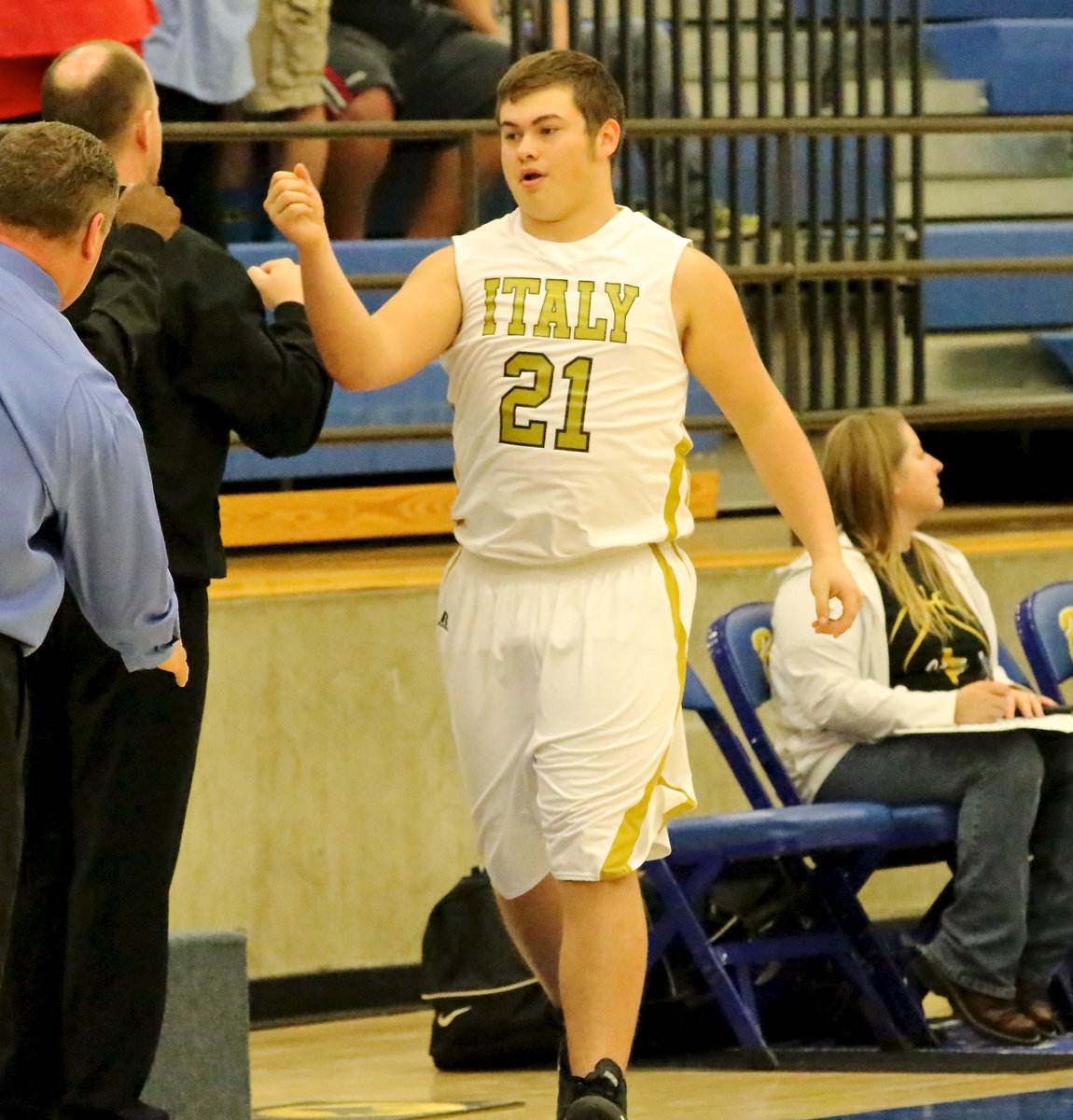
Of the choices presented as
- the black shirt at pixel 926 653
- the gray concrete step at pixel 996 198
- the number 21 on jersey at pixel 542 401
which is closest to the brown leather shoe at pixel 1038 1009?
the black shirt at pixel 926 653

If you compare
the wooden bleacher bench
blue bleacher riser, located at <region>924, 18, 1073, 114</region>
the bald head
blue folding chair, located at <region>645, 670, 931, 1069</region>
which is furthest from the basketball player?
blue bleacher riser, located at <region>924, 18, 1073, 114</region>

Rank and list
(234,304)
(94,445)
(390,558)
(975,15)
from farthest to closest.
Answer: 1. (975,15)
2. (390,558)
3. (234,304)
4. (94,445)

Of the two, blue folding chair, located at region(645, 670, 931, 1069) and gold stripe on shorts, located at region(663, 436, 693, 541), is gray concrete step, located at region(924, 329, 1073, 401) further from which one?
gold stripe on shorts, located at region(663, 436, 693, 541)

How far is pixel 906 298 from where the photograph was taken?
6355 millimetres

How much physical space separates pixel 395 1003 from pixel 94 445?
9.37ft

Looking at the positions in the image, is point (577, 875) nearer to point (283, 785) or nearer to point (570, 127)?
point (570, 127)

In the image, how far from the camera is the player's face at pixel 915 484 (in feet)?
15.4

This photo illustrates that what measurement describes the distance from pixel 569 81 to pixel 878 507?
1.55m

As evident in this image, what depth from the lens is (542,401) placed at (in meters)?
3.41

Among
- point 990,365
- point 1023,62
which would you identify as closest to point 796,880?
point 990,365

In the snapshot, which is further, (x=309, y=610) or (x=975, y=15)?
(x=975, y=15)

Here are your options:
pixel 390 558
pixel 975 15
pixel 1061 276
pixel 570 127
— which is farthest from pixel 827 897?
pixel 975 15

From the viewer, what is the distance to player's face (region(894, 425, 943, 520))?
470cm

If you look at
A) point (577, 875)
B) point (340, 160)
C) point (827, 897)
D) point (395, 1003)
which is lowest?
point (395, 1003)
